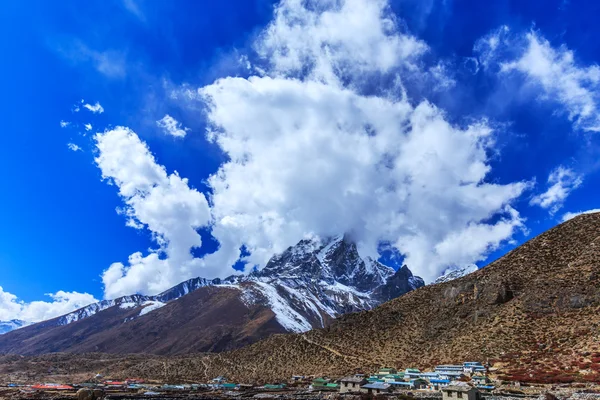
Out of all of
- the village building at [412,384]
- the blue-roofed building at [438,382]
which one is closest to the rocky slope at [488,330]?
the blue-roofed building at [438,382]

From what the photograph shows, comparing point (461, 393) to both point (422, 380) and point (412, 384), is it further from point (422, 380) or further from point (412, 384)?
point (422, 380)

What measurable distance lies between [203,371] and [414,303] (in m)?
66.5

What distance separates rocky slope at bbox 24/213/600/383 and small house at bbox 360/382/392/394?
19.8m

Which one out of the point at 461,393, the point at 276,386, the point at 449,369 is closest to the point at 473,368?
the point at 449,369

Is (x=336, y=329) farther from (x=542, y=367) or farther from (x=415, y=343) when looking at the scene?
(x=542, y=367)

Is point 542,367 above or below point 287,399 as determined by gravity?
above

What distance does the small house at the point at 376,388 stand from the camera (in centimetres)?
6576

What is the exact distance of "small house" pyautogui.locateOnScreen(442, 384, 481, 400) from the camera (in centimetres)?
4912

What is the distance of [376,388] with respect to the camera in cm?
6662

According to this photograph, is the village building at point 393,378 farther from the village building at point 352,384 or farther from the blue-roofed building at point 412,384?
the village building at point 352,384

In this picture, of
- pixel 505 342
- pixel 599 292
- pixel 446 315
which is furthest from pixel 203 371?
pixel 599 292

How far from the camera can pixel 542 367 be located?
2687 inches

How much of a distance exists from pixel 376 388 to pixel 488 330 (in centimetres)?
3768

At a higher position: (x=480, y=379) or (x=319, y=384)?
(x=480, y=379)
